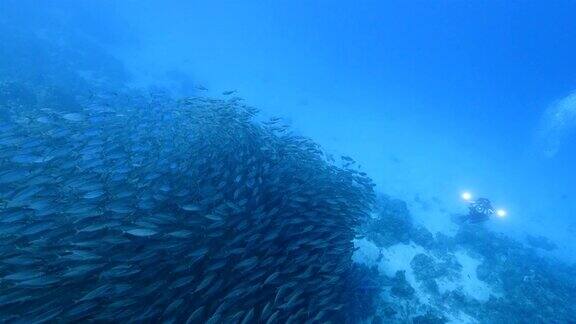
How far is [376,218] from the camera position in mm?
16922

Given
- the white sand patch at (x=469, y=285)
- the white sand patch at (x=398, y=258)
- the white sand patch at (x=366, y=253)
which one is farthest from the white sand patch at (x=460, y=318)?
the white sand patch at (x=366, y=253)

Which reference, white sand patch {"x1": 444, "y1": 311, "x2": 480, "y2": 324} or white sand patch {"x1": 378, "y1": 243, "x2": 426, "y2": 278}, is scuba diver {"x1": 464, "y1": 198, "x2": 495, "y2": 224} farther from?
white sand patch {"x1": 444, "y1": 311, "x2": 480, "y2": 324}

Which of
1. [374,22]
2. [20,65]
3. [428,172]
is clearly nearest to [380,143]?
[428,172]

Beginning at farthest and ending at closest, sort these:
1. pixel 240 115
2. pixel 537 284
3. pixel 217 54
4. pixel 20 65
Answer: pixel 217 54, pixel 20 65, pixel 537 284, pixel 240 115

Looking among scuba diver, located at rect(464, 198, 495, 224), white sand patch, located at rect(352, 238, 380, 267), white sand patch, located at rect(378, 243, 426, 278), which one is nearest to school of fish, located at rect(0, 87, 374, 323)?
white sand patch, located at rect(352, 238, 380, 267)

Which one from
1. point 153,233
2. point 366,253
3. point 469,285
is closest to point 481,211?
point 469,285

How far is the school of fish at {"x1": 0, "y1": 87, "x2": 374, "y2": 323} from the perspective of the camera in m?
4.79

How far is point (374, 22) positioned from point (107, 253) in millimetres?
121782

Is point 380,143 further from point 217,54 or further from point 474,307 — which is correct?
point 217,54

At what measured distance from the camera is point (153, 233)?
500 cm

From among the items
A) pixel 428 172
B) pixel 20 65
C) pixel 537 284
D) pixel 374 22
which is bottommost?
pixel 537 284

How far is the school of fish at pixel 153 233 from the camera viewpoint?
4.79 meters

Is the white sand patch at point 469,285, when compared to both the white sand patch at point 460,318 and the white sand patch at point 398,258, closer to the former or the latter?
the white sand patch at point 460,318

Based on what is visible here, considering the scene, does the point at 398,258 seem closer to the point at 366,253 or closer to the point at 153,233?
the point at 366,253
